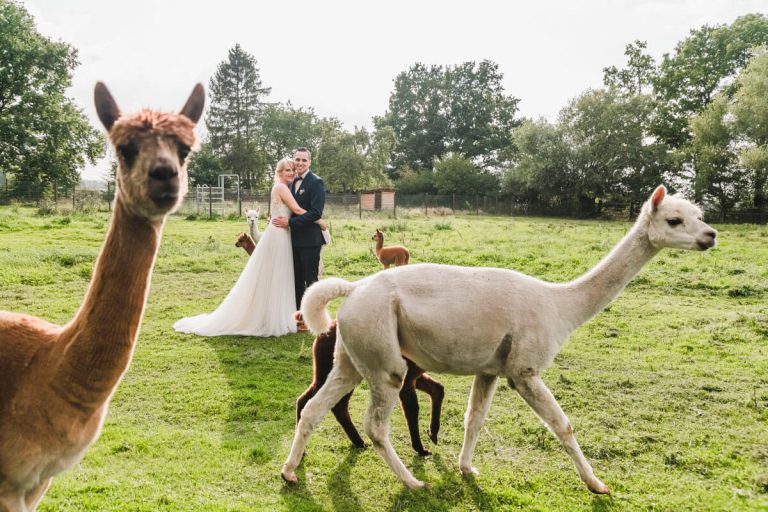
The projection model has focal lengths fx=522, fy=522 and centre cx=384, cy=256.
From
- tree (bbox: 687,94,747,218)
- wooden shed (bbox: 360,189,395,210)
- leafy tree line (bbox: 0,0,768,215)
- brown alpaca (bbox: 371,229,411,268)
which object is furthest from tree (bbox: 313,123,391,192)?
brown alpaca (bbox: 371,229,411,268)

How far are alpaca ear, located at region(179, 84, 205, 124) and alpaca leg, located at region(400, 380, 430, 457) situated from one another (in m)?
2.83

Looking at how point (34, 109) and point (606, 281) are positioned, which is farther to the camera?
point (34, 109)

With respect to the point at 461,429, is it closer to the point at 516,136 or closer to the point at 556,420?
the point at 556,420

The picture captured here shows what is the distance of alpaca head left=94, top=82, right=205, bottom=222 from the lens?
2.08 meters

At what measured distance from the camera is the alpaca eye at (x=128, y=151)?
2.13 m

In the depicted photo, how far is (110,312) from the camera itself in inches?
90.6

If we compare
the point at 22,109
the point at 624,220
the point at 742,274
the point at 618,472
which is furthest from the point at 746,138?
the point at 22,109

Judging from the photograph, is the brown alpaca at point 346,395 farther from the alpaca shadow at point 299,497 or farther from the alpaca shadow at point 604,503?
the alpaca shadow at point 604,503

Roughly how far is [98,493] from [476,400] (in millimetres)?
2827

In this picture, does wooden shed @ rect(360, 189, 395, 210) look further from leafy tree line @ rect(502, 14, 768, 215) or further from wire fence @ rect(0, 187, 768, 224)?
leafy tree line @ rect(502, 14, 768, 215)

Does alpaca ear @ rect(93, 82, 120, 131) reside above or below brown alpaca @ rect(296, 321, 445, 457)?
above

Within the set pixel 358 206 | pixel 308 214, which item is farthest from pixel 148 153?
pixel 358 206

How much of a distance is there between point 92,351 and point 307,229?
5353mm

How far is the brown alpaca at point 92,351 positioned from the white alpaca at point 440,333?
67.9 inches
